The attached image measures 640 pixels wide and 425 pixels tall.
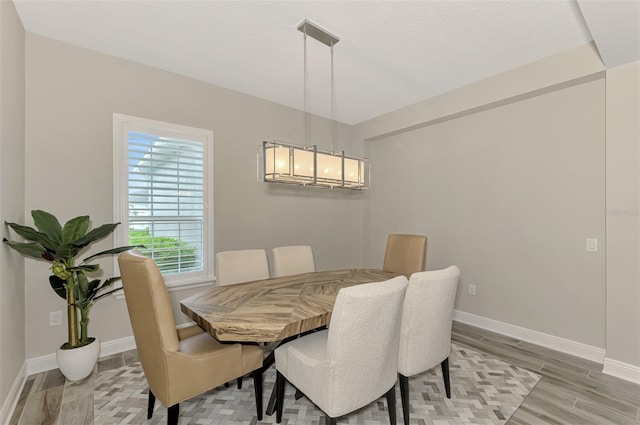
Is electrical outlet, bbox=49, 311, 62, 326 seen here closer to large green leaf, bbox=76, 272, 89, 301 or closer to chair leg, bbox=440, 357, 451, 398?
large green leaf, bbox=76, 272, 89, 301

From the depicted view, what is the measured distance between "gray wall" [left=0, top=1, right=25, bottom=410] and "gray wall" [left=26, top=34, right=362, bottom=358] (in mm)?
122

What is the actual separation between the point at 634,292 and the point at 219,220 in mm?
3836

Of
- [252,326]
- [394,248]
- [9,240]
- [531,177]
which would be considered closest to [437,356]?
[252,326]

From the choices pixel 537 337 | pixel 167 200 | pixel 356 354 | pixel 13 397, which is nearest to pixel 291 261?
pixel 167 200

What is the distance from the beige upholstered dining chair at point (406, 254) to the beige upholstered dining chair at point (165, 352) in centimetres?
196

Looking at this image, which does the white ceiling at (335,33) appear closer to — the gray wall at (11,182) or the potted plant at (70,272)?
the gray wall at (11,182)

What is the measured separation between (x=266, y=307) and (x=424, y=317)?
96 cm

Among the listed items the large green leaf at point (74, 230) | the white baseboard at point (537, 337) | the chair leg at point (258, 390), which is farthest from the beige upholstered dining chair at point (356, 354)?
the white baseboard at point (537, 337)

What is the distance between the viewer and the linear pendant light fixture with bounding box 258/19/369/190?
2.28m

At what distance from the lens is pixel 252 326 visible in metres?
1.55

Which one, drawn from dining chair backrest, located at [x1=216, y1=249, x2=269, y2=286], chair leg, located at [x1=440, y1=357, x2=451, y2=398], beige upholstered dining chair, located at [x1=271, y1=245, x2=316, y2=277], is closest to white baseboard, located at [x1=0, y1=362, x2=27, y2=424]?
dining chair backrest, located at [x1=216, y1=249, x2=269, y2=286]

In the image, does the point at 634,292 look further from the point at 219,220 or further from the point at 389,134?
the point at 219,220

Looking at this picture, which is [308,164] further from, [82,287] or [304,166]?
[82,287]

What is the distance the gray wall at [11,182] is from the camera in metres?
1.89
